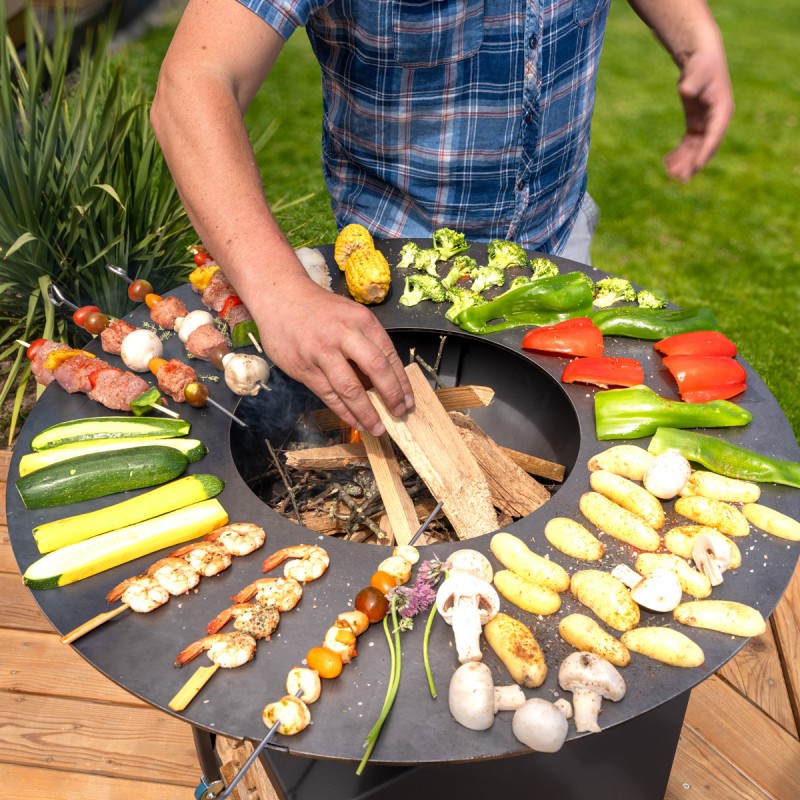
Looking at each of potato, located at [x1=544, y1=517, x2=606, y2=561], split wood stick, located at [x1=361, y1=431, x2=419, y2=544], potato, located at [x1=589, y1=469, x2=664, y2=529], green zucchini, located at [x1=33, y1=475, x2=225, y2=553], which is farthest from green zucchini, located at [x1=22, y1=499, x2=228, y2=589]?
potato, located at [x1=589, y1=469, x2=664, y2=529]

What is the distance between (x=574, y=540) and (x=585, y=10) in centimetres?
185

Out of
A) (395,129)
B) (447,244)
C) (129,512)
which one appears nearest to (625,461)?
(447,244)

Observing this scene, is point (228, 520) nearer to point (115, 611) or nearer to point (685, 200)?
point (115, 611)

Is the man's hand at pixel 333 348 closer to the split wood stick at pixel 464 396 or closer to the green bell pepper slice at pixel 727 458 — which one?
the split wood stick at pixel 464 396

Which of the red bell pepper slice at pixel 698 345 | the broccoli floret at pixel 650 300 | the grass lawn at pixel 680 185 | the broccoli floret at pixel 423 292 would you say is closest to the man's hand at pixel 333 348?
the broccoli floret at pixel 423 292

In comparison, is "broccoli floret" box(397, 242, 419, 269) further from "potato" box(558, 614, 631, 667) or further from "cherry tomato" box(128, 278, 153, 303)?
"potato" box(558, 614, 631, 667)

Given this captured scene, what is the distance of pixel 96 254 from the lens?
3.84 meters

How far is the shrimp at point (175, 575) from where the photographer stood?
1.68 meters

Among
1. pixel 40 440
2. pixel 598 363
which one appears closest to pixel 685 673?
pixel 598 363

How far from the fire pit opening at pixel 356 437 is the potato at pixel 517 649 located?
0.69 m

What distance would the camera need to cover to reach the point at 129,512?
185 cm

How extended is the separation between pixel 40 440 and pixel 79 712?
123cm

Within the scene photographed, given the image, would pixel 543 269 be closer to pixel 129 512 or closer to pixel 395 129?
pixel 395 129

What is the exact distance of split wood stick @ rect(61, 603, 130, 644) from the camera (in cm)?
159
